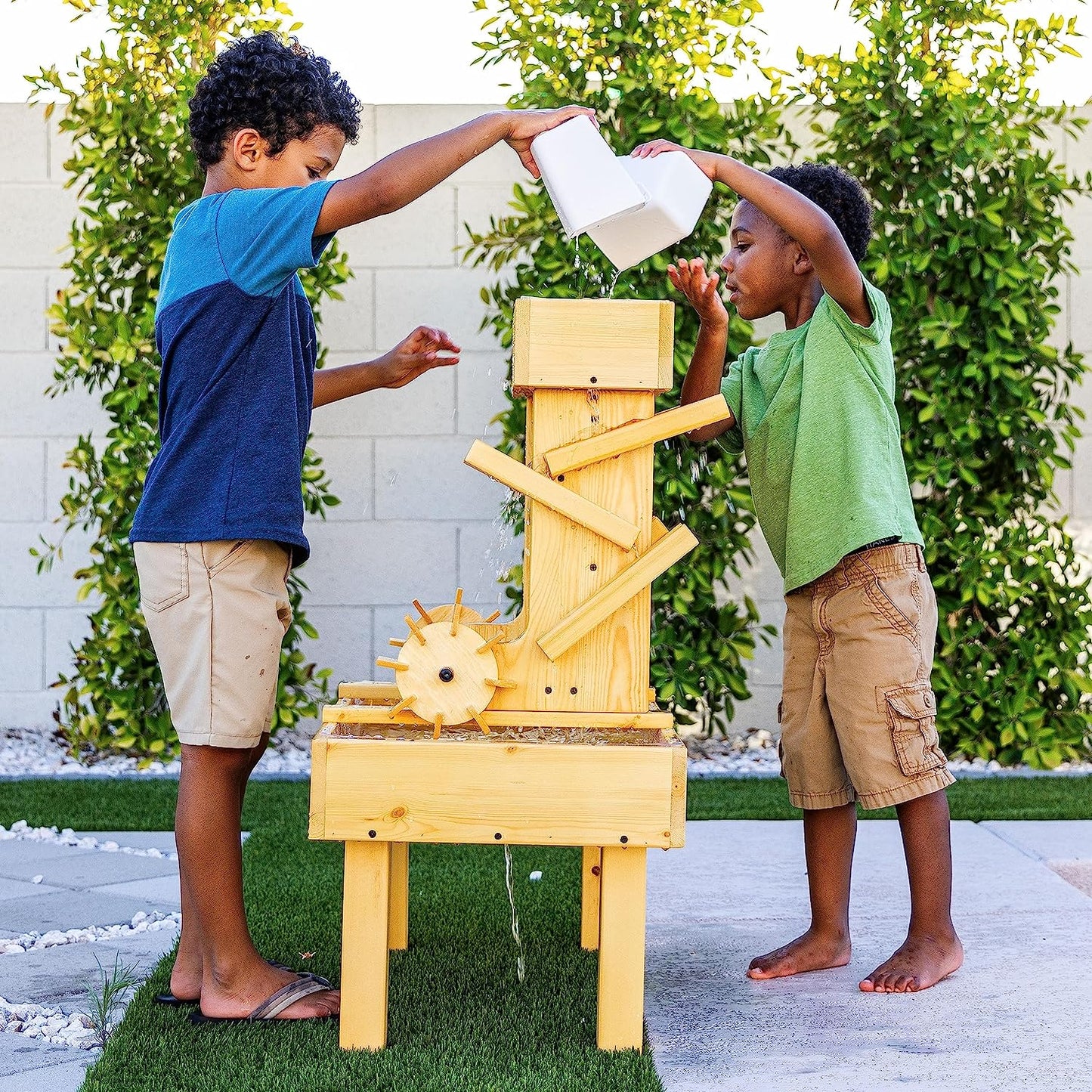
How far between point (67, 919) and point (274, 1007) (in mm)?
829

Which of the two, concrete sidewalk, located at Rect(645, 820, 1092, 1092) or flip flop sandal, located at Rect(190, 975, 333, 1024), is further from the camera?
flip flop sandal, located at Rect(190, 975, 333, 1024)

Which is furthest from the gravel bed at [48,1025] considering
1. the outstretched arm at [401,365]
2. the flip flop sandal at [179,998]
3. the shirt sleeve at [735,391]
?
the shirt sleeve at [735,391]

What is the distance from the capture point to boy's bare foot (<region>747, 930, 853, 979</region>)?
2.38 m

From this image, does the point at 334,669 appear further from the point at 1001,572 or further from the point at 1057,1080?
the point at 1057,1080

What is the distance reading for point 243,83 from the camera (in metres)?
2.18

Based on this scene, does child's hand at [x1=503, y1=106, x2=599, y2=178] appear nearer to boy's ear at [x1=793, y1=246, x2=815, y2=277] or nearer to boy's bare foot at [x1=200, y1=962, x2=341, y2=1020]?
boy's ear at [x1=793, y1=246, x2=815, y2=277]

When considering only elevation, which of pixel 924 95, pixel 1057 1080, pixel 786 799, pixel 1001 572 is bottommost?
pixel 786 799

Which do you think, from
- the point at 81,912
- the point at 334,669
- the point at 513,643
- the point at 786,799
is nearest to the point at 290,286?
the point at 513,643

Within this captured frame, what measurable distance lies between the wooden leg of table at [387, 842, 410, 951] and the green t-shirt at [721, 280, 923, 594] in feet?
2.78

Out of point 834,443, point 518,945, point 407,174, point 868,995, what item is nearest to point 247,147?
point 407,174

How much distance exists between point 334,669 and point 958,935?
2.80 m

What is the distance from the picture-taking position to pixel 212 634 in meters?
2.12

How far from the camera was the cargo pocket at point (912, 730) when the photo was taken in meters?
2.36

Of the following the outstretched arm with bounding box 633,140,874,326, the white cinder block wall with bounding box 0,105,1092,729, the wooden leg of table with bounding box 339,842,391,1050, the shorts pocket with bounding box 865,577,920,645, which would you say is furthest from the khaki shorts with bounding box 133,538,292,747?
the white cinder block wall with bounding box 0,105,1092,729
